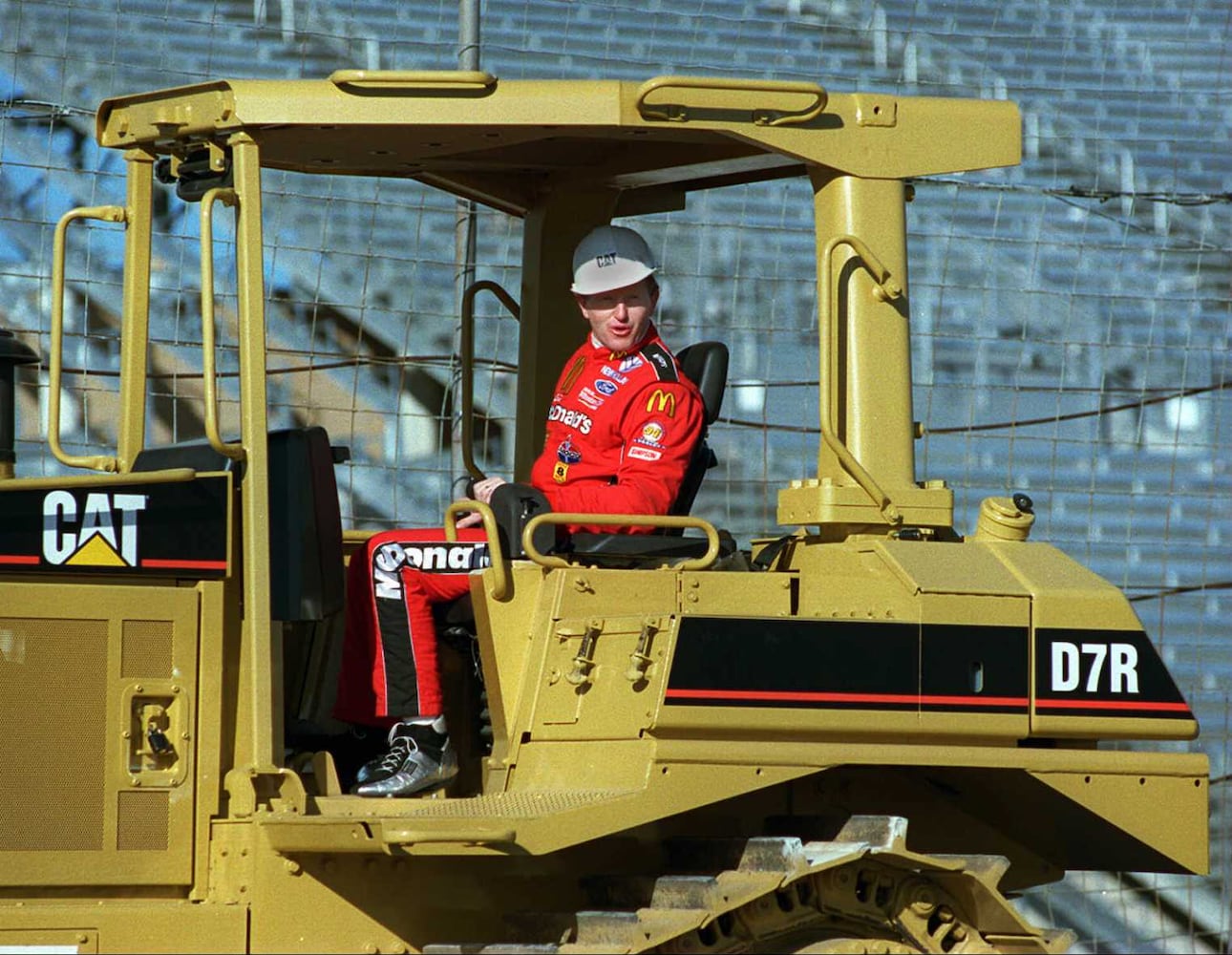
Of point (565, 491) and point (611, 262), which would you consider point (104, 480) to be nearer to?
point (565, 491)

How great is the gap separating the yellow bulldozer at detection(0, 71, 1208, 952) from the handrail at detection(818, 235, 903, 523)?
1 centimetres

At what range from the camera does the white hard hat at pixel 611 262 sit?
19.5ft

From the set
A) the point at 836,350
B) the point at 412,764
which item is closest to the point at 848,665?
the point at 836,350

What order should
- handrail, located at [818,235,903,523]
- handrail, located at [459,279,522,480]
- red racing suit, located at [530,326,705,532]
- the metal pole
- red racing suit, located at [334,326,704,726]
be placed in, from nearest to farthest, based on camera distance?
handrail, located at [818,235,903,523] → red racing suit, located at [334,326,704,726] → red racing suit, located at [530,326,705,532] → handrail, located at [459,279,522,480] → the metal pole

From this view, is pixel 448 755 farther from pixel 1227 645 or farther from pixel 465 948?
pixel 1227 645

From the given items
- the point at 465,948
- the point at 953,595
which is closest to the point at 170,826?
the point at 465,948

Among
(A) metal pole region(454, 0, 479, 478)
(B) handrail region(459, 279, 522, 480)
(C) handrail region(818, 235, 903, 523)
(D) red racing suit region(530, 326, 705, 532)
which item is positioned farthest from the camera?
(A) metal pole region(454, 0, 479, 478)

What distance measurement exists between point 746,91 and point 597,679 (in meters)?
1.56

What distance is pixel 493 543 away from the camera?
208 inches

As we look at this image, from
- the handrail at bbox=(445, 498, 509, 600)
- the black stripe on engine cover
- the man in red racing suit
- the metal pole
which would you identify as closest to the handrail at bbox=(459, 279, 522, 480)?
the man in red racing suit

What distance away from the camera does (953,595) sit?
5.25 metres

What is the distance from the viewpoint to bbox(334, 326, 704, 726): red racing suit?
5.52 metres

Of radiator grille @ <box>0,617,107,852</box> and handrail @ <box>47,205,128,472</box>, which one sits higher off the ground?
handrail @ <box>47,205,128,472</box>

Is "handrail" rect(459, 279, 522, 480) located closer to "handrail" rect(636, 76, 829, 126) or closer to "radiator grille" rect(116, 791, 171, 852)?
"handrail" rect(636, 76, 829, 126)
